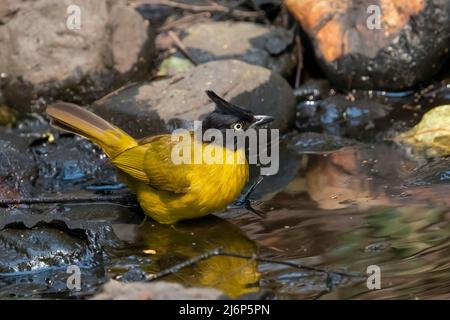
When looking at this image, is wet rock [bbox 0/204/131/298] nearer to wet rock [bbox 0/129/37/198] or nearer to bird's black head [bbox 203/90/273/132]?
bird's black head [bbox 203/90/273/132]

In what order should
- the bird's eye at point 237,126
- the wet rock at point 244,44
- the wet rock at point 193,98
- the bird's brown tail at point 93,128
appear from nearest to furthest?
1. the bird's eye at point 237,126
2. the bird's brown tail at point 93,128
3. the wet rock at point 193,98
4. the wet rock at point 244,44

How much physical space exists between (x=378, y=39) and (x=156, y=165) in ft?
10.7

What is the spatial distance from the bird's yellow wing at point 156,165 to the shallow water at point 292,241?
Answer: 0.33 meters

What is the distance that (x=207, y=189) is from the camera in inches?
226

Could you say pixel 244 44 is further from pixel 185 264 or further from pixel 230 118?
pixel 185 264

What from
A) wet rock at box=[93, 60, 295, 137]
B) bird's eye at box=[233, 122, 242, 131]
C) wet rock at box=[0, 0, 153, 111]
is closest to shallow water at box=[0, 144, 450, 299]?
bird's eye at box=[233, 122, 242, 131]

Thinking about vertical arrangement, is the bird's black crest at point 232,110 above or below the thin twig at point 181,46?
below

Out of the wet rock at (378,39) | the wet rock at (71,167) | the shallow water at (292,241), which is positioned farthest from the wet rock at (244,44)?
the shallow water at (292,241)

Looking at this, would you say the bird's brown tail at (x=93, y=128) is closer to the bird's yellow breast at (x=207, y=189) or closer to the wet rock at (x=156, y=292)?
the bird's yellow breast at (x=207, y=189)

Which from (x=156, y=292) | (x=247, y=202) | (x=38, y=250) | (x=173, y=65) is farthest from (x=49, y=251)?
(x=173, y=65)

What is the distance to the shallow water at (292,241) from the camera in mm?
4672

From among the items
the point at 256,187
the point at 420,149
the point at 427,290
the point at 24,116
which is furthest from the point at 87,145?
the point at 427,290
